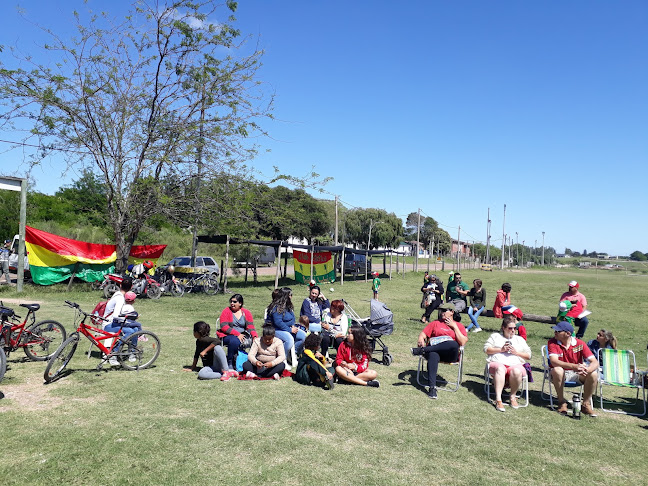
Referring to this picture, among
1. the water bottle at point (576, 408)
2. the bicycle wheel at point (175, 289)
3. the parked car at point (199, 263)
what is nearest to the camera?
the water bottle at point (576, 408)

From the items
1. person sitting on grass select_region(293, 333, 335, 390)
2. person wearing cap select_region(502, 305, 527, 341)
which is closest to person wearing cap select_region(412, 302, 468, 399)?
person wearing cap select_region(502, 305, 527, 341)

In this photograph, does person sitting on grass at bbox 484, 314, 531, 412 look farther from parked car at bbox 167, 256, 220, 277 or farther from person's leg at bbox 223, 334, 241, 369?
parked car at bbox 167, 256, 220, 277

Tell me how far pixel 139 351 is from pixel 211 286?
11.1 meters

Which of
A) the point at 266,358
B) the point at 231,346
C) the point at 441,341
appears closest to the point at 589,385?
Result: the point at 441,341

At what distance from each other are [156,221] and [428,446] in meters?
15.2

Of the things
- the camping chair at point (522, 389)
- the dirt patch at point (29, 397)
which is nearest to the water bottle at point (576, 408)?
the camping chair at point (522, 389)

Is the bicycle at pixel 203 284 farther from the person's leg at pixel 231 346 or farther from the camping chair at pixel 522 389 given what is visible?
the camping chair at pixel 522 389

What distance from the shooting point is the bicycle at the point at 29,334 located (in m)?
6.94

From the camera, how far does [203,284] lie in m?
18.2

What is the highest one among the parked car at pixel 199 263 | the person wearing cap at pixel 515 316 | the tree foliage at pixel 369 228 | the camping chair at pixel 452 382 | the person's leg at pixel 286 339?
the tree foliage at pixel 369 228

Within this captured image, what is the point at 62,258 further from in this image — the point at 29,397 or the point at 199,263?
the point at 29,397

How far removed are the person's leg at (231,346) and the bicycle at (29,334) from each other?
110 inches

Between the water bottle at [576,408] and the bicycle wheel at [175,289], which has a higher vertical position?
the bicycle wheel at [175,289]

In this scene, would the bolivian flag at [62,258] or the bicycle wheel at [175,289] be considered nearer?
the bolivian flag at [62,258]
